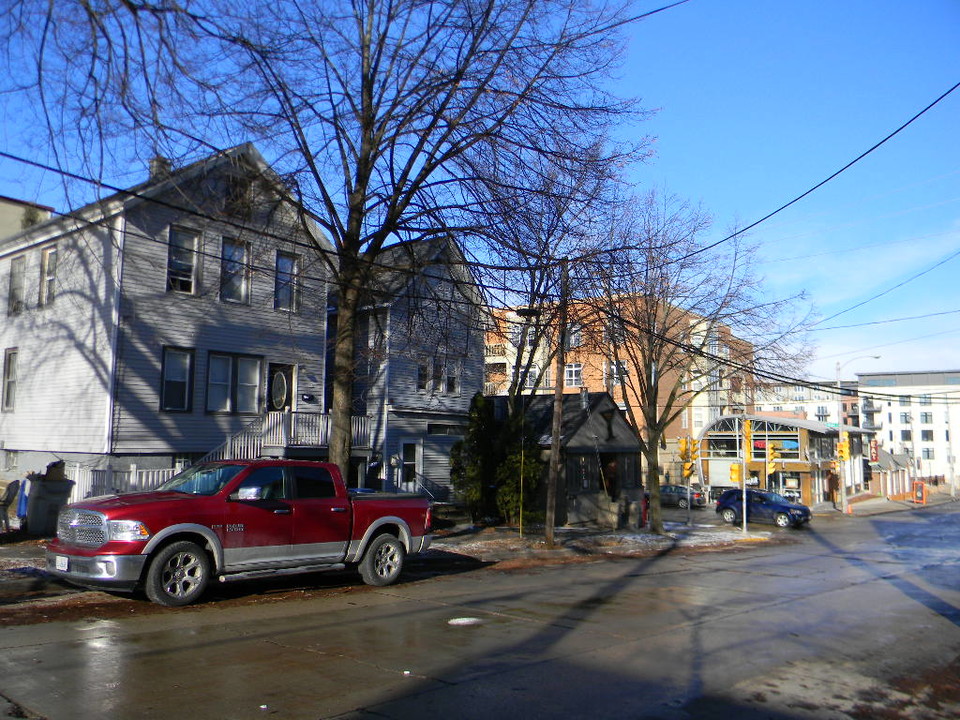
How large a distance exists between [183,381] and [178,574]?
13.2 m

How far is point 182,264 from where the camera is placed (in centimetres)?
2252

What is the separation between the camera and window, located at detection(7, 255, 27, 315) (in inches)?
952

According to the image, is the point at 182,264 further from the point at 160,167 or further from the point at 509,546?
the point at 160,167

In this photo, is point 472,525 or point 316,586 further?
point 472,525

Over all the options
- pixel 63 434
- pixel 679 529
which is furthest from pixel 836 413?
pixel 63 434

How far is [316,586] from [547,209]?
25.7 ft

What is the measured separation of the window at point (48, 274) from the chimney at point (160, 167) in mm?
13982

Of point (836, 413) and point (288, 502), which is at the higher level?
point (836, 413)

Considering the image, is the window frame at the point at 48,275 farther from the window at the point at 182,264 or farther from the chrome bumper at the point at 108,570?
the chrome bumper at the point at 108,570

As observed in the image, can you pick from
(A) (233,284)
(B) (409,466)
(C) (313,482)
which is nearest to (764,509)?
(B) (409,466)

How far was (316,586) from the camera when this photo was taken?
1248 cm

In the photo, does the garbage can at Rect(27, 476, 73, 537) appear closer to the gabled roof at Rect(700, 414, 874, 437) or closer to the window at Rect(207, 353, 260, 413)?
the window at Rect(207, 353, 260, 413)

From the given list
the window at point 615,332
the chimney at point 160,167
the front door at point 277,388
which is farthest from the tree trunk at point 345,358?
the window at point 615,332

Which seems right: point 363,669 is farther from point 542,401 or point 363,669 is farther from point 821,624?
point 542,401
